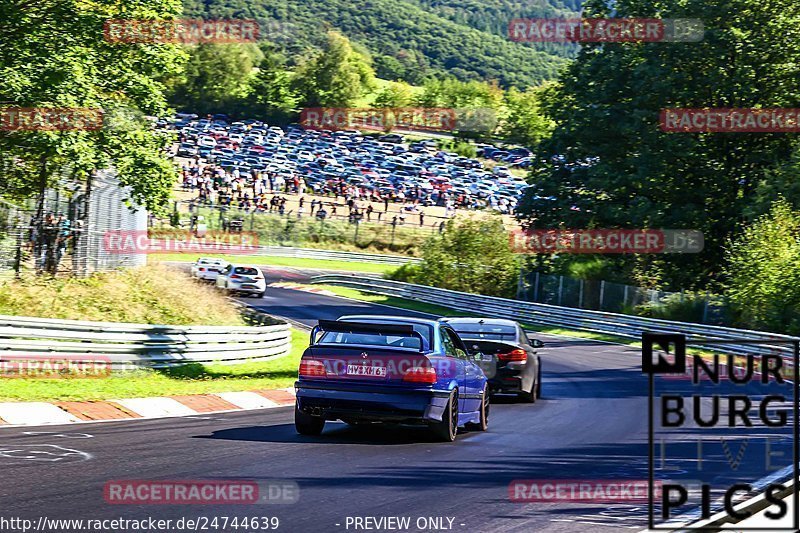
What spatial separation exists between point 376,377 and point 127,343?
27.9ft

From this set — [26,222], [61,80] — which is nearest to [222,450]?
[61,80]

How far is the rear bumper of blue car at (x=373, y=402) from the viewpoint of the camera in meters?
12.7

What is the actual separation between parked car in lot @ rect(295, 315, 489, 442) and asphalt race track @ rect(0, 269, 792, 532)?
0.36 m

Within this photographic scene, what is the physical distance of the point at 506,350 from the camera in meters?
18.9

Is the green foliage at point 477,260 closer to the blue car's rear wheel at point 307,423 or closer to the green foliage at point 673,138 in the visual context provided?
the green foliage at point 673,138

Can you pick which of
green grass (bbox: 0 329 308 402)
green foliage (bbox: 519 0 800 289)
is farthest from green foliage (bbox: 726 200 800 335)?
green grass (bbox: 0 329 308 402)

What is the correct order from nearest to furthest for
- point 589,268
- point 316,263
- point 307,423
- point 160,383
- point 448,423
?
point 448,423
point 307,423
point 160,383
point 589,268
point 316,263

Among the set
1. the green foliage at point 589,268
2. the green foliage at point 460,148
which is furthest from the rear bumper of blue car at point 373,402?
the green foliage at point 460,148

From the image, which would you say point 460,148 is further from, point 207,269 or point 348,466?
point 348,466

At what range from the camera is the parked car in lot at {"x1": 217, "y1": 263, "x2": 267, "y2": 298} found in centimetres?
4569

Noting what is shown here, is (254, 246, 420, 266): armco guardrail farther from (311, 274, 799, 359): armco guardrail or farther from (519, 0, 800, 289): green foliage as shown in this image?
(519, 0, 800, 289): green foliage

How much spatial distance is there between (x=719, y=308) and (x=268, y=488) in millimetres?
34382

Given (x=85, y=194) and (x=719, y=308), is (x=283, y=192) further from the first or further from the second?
(x=85, y=194)

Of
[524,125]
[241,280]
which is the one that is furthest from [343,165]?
[241,280]
